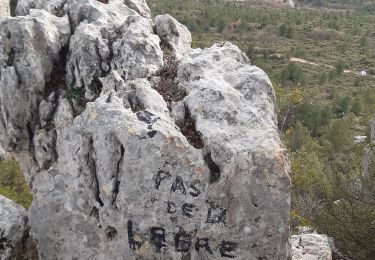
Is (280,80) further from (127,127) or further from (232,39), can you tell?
(127,127)

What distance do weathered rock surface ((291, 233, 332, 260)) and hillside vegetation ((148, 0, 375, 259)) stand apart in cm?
69

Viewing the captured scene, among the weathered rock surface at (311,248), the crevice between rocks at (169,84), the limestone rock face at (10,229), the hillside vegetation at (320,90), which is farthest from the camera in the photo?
the hillside vegetation at (320,90)

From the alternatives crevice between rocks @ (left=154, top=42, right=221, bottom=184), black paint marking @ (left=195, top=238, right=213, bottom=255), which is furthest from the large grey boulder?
black paint marking @ (left=195, top=238, right=213, bottom=255)

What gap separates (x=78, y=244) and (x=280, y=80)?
182 ft

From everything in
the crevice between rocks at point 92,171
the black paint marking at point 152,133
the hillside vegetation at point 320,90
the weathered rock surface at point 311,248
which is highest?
the black paint marking at point 152,133

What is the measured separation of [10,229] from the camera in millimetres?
11242

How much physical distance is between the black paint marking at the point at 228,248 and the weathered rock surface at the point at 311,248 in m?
3.74

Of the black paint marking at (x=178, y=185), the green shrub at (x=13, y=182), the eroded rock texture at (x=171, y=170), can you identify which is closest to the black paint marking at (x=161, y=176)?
the eroded rock texture at (x=171, y=170)

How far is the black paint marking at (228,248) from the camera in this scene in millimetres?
9891

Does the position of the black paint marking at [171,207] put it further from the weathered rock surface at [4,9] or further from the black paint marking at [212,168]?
the weathered rock surface at [4,9]

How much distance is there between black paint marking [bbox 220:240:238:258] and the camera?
989 cm

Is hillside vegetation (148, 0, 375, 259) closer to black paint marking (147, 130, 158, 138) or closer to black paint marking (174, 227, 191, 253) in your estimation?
black paint marking (174, 227, 191, 253)

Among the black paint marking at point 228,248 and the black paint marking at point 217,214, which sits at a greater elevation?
the black paint marking at point 217,214

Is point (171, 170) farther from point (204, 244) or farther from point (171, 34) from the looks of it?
point (171, 34)
